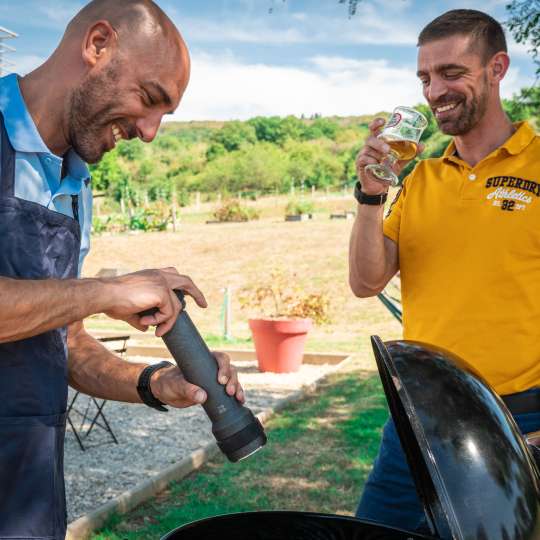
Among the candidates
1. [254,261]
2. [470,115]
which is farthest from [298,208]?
[470,115]

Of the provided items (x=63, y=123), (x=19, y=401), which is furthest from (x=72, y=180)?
(x=19, y=401)

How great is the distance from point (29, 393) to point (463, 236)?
158 centimetres

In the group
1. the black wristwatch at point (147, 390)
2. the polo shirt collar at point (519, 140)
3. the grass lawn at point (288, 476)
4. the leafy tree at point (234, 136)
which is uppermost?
the leafy tree at point (234, 136)

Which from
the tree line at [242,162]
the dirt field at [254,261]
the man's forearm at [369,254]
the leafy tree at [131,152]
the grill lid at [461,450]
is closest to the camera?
the grill lid at [461,450]

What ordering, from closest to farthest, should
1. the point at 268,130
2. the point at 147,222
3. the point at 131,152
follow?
1. the point at 147,222
2. the point at 131,152
3. the point at 268,130

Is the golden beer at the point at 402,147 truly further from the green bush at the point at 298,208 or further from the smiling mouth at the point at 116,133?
the green bush at the point at 298,208

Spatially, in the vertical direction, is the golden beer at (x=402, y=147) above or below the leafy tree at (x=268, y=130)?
below

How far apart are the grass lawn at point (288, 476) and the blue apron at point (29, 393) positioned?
2.75 metres

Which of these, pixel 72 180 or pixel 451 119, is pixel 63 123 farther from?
pixel 451 119

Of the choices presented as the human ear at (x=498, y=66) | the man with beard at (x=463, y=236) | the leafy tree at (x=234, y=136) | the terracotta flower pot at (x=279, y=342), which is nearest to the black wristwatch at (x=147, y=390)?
the man with beard at (x=463, y=236)

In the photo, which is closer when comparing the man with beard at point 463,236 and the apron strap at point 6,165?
the apron strap at point 6,165

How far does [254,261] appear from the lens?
67.0 ft

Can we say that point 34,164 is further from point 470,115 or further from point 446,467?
point 470,115

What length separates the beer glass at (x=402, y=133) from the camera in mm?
2348
